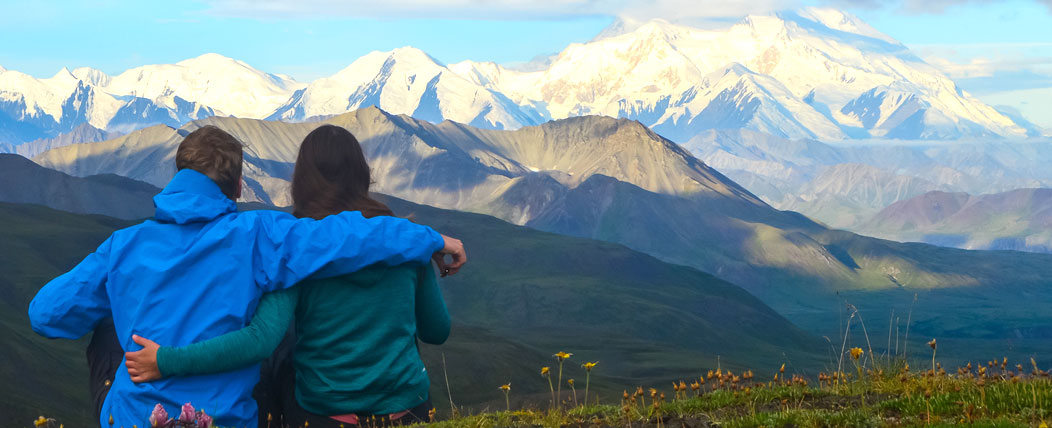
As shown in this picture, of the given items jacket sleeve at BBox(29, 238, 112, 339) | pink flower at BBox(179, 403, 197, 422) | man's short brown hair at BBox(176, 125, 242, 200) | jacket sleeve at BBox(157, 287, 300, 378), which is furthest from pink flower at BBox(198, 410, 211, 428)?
man's short brown hair at BBox(176, 125, 242, 200)

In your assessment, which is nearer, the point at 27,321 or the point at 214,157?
the point at 214,157

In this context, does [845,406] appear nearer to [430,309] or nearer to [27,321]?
[430,309]

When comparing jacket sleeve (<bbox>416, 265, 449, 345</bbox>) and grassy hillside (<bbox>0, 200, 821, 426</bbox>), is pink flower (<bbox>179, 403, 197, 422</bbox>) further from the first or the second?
grassy hillside (<bbox>0, 200, 821, 426</bbox>)

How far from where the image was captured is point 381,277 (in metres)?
7.27

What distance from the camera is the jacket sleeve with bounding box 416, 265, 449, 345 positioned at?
7.61 m

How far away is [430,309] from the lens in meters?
7.74

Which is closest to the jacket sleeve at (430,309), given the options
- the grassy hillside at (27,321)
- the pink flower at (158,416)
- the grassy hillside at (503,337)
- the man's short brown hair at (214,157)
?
the man's short brown hair at (214,157)

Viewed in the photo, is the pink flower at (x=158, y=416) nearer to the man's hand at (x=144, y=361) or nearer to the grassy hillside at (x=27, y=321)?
the man's hand at (x=144, y=361)

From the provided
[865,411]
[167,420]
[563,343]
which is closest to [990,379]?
[865,411]

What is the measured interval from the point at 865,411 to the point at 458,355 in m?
95.1

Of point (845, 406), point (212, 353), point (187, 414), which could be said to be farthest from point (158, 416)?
point (845, 406)

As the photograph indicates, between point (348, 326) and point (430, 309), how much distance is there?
749 mm

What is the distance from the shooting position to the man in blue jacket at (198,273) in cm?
638

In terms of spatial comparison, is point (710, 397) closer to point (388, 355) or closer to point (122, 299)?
point (388, 355)
